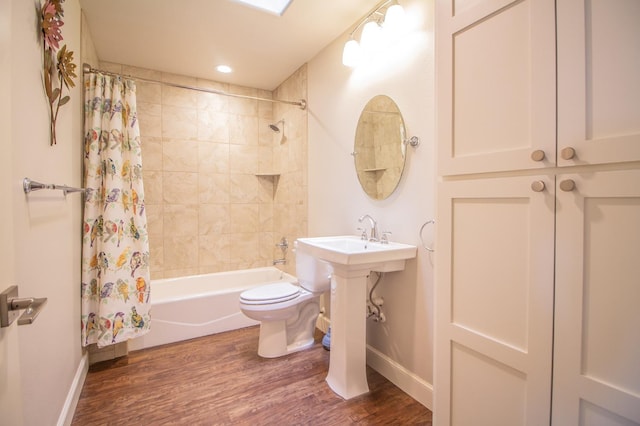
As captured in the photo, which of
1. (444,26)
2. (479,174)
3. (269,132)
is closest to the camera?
(479,174)

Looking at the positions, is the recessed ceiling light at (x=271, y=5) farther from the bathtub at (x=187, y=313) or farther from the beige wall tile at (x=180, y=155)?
the bathtub at (x=187, y=313)

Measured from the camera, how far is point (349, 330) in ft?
5.94

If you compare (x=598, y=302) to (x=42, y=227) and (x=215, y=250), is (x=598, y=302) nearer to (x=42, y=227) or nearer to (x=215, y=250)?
(x=42, y=227)

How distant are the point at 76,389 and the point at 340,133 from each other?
7.95 ft

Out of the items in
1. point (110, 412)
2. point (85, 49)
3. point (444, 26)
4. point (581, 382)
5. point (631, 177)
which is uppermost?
point (85, 49)

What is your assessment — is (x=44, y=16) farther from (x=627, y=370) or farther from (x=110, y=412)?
(x=627, y=370)

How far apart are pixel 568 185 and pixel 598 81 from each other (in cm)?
27

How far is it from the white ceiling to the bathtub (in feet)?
7.00

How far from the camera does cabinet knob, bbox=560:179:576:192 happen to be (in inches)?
32.8

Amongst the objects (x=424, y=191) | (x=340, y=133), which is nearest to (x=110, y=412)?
(x=424, y=191)

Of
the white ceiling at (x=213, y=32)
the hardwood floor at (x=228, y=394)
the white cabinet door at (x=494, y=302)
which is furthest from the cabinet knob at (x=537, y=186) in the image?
the white ceiling at (x=213, y=32)

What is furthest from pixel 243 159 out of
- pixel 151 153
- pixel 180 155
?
pixel 151 153

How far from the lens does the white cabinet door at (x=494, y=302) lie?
90 centimetres

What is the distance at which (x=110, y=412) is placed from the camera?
169 cm
